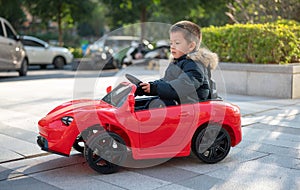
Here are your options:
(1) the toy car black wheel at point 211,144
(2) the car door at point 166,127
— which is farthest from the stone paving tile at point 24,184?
(1) the toy car black wheel at point 211,144

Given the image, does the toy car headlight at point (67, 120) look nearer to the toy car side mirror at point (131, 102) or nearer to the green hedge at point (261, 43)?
the toy car side mirror at point (131, 102)

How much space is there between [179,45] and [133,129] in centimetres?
113

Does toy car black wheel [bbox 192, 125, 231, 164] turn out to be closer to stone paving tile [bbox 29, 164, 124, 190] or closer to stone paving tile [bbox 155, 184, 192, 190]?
stone paving tile [bbox 155, 184, 192, 190]

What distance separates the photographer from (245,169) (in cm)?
511

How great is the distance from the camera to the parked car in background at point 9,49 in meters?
15.1

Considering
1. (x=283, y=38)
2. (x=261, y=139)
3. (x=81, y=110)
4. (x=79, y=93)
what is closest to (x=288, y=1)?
(x=283, y=38)

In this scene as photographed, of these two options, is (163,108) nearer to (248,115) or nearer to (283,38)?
(248,115)

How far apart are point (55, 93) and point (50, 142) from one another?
6.69 metres

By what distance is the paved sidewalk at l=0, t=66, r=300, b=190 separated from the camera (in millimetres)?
4570

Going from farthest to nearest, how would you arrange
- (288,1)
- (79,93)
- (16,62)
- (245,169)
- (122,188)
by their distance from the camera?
(16,62) < (288,1) < (79,93) < (245,169) < (122,188)

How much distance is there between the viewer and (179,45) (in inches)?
207

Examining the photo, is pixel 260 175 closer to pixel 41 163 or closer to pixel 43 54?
pixel 41 163

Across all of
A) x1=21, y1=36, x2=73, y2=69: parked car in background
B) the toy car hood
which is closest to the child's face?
the toy car hood

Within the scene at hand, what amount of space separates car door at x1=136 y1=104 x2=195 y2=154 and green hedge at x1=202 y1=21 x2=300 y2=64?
686 cm
